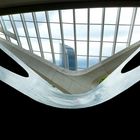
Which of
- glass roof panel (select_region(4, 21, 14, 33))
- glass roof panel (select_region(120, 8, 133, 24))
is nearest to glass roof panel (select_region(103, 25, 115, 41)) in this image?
glass roof panel (select_region(120, 8, 133, 24))

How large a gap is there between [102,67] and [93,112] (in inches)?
721

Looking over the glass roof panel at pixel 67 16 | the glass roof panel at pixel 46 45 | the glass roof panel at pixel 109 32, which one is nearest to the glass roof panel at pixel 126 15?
the glass roof panel at pixel 109 32

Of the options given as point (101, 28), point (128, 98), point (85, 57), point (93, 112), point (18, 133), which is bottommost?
point (18, 133)

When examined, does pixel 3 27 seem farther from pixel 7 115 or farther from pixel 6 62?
pixel 7 115

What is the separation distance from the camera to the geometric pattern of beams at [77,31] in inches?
814

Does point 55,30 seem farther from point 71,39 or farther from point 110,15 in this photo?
point 110,15

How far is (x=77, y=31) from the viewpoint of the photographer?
22625 mm

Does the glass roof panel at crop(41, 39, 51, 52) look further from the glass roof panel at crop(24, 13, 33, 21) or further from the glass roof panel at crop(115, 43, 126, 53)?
the glass roof panel at crop(115, 43, 126, 53)

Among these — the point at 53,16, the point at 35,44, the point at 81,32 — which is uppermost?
the point at 53,16

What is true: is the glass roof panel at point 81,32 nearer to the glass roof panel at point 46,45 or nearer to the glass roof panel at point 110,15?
the glass roof panel at point 110,15

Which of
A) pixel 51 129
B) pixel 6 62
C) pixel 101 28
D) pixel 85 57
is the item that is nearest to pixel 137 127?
pixel 51 129

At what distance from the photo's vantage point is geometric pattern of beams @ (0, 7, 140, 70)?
67.9 ft

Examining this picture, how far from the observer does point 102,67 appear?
75.6 feet

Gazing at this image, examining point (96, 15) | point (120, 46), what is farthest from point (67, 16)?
point (120, 46)
